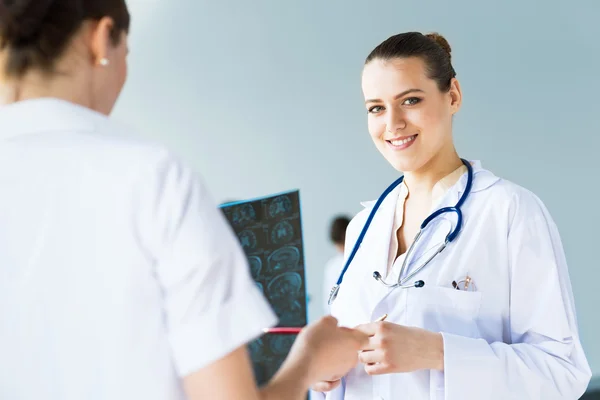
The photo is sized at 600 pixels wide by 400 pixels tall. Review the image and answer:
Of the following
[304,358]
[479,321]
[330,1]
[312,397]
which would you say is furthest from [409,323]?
[330,1]

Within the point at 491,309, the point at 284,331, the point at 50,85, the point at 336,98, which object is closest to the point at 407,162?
the point at 491,309

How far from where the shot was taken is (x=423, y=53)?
1658 millimetres

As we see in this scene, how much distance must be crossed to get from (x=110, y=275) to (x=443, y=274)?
85 centimetres

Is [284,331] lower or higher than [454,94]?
lower

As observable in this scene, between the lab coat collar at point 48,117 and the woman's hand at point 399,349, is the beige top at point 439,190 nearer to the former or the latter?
the woman's hand at point 399,349

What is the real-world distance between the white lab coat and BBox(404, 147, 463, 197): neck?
0.22 feet

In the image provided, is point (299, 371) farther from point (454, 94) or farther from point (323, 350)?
point (454, 94)

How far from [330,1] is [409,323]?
4.01 metres

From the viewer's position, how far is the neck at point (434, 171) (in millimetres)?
1684

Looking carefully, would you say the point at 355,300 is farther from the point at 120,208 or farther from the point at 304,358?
the point at 120,208

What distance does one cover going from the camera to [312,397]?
5.46 feet

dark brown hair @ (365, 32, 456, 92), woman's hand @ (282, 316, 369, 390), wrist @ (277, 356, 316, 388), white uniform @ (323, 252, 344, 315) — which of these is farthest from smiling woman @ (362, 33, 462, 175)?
white uniform @ (323, 252, 344, 315)

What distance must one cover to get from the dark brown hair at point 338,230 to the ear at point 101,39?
3882 millimetres

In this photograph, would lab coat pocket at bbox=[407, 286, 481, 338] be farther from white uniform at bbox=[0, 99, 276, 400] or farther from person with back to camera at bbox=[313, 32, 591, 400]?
white uniform at bbox=[0, 99, 276, 400]
